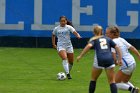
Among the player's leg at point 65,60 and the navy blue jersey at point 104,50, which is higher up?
the navy blue jersey at point 104,50

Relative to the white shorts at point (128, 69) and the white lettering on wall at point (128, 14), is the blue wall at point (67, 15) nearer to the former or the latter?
the white lettering on wall at point (128, 14)

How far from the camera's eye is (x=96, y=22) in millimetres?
28297

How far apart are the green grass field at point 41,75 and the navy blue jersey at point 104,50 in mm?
2007

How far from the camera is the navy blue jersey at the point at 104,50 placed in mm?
11305

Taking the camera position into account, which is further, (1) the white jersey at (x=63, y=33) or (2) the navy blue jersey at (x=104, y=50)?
(1) the white jersey at (x=63, y=33)

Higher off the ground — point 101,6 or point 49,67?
point 101,6

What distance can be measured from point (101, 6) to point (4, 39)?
566cm

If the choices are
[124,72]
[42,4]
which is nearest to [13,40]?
[42,4]

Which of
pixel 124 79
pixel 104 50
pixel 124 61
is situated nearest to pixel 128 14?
pixel 124 79

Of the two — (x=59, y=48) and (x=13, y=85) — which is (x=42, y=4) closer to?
(x=59, y=48)

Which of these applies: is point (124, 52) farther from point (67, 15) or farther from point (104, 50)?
point (67, 15)

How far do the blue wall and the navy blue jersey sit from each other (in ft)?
55.3

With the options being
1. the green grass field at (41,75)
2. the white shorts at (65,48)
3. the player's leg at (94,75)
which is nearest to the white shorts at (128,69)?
the player's leg at (94,75)

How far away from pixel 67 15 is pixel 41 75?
40.7 ft
